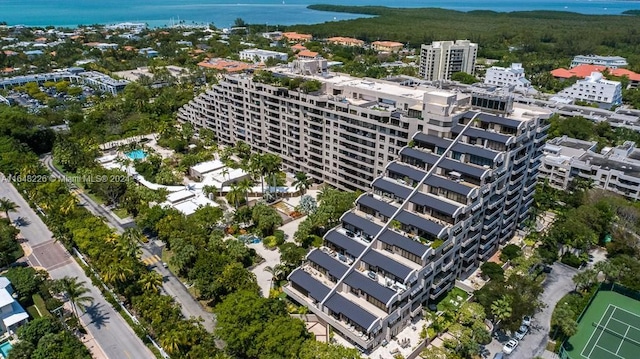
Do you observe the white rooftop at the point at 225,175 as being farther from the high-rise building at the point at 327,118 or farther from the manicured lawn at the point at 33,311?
the manicured lawn at the point at 33,311

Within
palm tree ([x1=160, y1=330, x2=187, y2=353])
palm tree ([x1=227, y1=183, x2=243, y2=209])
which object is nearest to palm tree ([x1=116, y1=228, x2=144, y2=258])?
palm tree ([x1=160, y1=330, x2=187, y2=353])

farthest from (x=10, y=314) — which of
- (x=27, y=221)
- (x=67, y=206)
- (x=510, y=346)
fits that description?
(x=510, y=346)

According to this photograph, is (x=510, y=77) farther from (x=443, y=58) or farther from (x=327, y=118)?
(x=327, y=118)

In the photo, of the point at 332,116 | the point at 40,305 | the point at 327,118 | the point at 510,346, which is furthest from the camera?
the point at 327,118

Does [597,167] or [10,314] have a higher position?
[597,167]

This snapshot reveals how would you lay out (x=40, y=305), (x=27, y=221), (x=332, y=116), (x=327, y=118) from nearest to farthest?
(x=40, y=305) → (x=27, y=221) → (x=332, y=116) → (x=327, y=118)

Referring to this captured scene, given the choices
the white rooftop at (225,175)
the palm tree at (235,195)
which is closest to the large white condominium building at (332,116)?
the white rooftop at (225,175)
